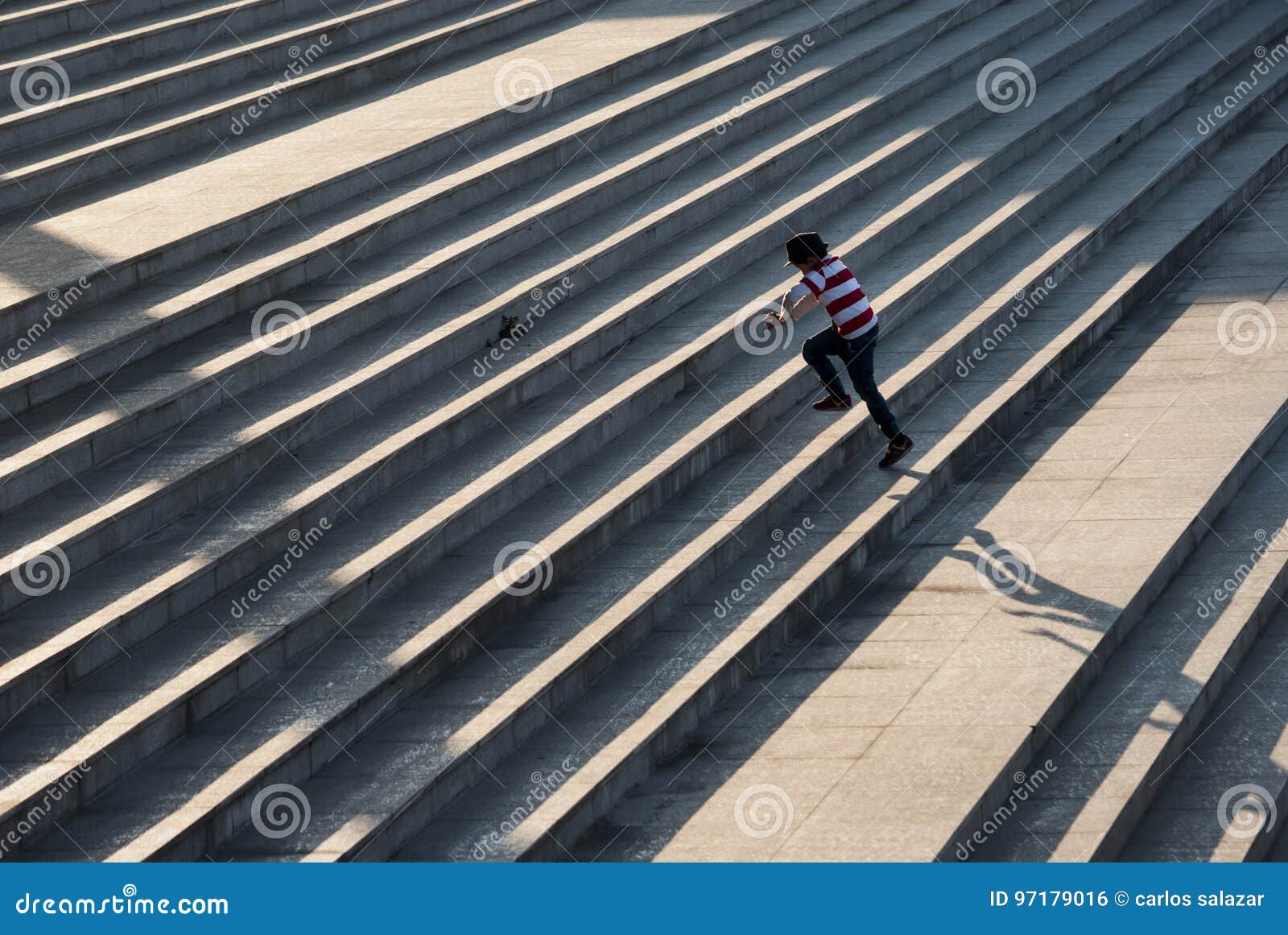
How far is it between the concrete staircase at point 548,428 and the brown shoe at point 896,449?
181 mm

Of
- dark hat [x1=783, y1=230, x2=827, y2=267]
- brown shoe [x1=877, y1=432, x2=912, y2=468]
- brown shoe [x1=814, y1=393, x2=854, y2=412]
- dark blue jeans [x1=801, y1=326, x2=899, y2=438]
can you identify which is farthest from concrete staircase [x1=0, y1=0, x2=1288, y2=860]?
dark hat [x1=783, y1=230, x2=827, y2=267]

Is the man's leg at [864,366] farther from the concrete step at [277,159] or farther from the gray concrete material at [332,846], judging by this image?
the gray concrete material at [332,846]

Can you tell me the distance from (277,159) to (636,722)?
6821 millimetres

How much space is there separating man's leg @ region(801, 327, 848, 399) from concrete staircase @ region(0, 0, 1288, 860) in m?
0.47

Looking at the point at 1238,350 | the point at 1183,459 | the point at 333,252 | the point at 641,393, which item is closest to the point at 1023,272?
the point at 1238,350

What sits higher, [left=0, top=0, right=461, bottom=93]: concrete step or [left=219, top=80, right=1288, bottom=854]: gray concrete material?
[left=0, top=0, right=461, bottom=93]: concrete step

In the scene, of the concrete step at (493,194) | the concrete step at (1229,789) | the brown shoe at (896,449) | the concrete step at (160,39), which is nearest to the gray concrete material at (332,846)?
the concrete step at (1229,789)

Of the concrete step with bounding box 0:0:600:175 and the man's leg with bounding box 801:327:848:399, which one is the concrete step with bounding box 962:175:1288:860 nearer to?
the man's leg with bounding box 801:327:848:399

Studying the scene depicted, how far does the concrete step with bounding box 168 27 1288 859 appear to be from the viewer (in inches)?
Answer: 277

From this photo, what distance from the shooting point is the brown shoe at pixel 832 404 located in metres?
10.4

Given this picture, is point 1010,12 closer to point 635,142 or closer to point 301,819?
point 635,142

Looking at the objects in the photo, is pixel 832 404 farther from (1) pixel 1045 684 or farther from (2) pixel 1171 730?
(2) pixel 1171 730

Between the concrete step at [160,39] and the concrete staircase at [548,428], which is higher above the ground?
the concrete step at [160,39]

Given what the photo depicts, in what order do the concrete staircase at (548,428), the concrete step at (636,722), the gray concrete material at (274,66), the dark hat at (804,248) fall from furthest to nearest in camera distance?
the gray concrete material at (274,66) < the dark hat at (804,248) < the concrete staircase at (548,428) < the concrete step at (636,722)
